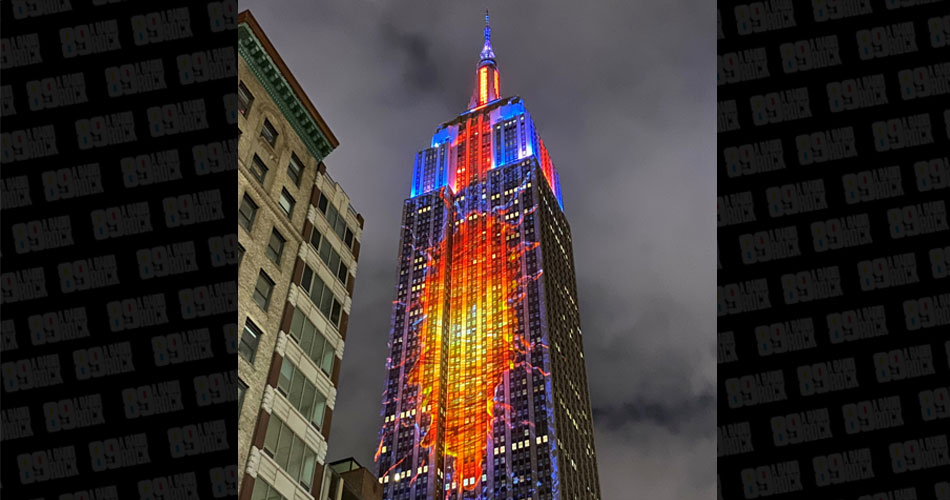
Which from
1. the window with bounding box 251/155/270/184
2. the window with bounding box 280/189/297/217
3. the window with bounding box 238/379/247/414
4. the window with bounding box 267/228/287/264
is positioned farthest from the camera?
the window with bounding box 280/189/297/217

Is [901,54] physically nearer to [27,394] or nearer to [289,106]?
[289,106]

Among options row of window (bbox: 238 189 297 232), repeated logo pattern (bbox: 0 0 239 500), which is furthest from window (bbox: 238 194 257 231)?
repeated logo pattern (bbox: 0 0 239 500)

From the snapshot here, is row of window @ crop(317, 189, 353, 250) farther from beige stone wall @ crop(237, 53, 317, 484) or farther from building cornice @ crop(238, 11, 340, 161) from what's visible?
building cornice @ crop(238, 11, 340, 161)

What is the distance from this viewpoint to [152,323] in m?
34.4

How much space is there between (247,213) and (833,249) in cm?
2887

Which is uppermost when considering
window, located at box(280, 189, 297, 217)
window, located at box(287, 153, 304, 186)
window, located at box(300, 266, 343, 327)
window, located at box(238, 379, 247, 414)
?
window, located at box(287, 153, 304, 186)

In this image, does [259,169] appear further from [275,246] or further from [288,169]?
[275,246]

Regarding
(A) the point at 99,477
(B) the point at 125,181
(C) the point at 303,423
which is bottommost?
(A) the point at 99,477

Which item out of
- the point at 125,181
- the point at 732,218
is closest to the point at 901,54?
the point at 732,218

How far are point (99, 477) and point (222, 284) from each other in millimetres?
9185

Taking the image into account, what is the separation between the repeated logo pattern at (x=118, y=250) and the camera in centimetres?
3189

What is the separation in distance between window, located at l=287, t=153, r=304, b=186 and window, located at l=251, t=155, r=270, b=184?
8.50 feet

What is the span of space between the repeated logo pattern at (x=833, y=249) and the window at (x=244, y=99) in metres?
24.7

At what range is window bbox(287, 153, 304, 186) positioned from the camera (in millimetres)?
50478
